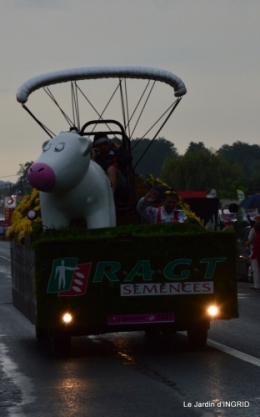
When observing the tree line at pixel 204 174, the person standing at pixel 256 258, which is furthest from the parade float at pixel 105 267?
the tree line at pixel 204 174

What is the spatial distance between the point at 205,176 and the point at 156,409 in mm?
95229

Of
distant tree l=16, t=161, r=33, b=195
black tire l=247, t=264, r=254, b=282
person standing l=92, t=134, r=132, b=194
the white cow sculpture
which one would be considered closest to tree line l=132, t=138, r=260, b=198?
distant tree l=16, t=161, r=33, b=195

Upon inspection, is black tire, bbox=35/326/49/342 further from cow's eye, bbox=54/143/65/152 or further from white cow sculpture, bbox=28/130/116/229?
cow's eye, bbox=54/143/65/152

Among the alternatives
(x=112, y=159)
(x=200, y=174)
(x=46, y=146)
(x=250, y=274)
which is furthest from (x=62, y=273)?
(x=200, y=174)

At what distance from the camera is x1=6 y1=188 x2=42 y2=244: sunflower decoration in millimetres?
11262

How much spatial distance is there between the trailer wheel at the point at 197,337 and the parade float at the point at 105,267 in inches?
4.0

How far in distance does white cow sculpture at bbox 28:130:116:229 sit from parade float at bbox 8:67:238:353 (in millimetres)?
11

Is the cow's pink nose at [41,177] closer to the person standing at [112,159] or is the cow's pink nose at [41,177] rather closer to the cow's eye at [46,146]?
the cow's eye at [46,146]

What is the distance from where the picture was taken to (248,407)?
7.65m

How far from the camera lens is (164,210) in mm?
11742

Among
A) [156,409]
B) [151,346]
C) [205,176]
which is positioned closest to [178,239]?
[151,346]

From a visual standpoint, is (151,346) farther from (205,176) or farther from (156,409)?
(205,176)

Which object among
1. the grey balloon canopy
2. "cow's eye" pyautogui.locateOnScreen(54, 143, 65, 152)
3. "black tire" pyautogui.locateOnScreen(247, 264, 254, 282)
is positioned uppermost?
the grey balloon canopy

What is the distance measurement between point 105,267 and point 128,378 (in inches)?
53.9
